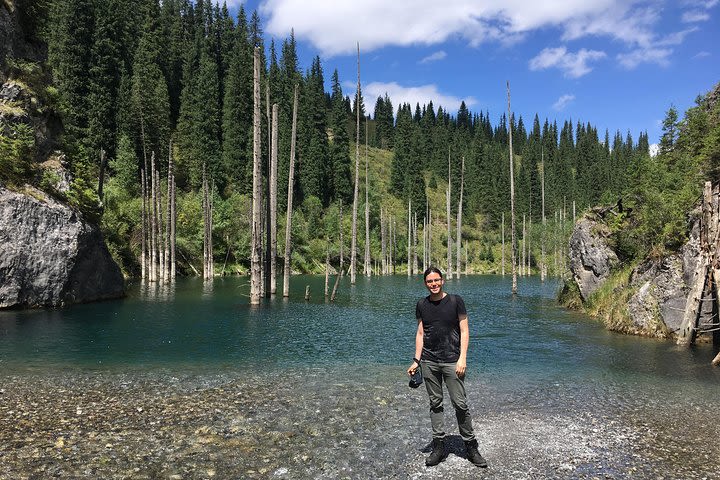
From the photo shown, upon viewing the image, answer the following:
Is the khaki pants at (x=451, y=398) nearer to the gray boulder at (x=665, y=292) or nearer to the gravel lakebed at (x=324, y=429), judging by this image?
→ the gravel lakebed at (x=324, y=429)

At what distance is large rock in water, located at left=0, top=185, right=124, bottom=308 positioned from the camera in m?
21.6

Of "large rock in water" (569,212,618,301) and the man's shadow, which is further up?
"large rock in water" (569,212,618,301)

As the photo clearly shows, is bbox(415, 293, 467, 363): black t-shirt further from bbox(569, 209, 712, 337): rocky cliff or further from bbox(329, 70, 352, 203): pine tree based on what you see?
bbox(329, 70, 352, 203): pine tree

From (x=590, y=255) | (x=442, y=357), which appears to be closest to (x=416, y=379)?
(x=442, y=357)

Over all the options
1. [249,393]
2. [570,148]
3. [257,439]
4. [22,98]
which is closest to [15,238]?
[22,98]

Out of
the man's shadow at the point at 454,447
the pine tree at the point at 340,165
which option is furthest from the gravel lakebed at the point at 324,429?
the pine tree at the point at 340,165

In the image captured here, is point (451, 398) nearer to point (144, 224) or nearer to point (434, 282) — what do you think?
point (434, 282)

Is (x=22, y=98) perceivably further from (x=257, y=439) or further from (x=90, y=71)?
(x=90, y=71)

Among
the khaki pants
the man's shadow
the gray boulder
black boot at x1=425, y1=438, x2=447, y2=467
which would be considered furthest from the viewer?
the gray boulder

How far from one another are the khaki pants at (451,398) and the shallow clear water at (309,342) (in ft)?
18.5

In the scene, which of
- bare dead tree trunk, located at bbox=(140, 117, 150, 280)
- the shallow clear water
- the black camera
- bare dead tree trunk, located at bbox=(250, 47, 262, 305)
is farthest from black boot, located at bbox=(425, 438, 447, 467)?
bare dead tree trunk, located at bbox=(140, 117, 150, 280)

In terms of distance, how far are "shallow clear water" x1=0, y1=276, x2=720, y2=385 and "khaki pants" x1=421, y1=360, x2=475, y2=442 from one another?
5625 millimetres

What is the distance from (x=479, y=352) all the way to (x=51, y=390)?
38.1ft

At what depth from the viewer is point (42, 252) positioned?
22.8 m
